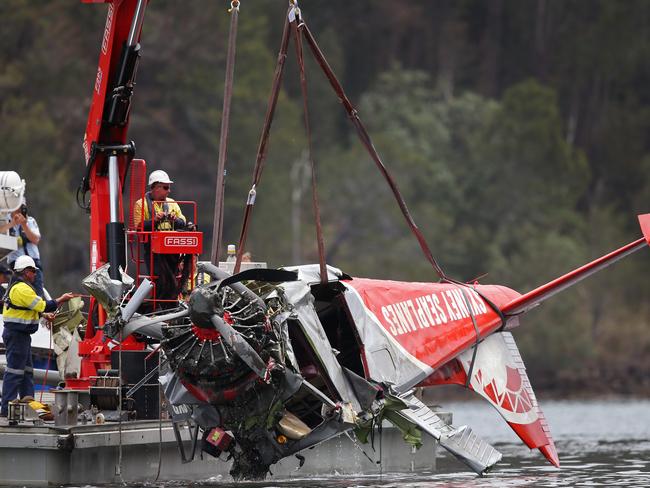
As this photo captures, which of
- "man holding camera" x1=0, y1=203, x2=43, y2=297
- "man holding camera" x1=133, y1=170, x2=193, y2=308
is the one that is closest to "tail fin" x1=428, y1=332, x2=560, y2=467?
"man holding camera" x1=133, y1=170, x2=193, y2=308

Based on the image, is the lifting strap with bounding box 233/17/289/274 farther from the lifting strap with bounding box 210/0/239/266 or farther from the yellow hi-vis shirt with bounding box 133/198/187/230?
the yellow hi-vis shirt with bounding box 133/198/187/230

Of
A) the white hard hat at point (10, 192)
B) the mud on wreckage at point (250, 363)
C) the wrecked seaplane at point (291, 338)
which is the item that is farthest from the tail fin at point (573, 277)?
the white hard hat at point (10, 192)

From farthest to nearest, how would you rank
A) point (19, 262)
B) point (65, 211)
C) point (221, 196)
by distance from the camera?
1. point (65, 211)
2. point (19, 262)
3. point (221, 196)

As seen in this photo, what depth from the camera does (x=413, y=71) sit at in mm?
74812

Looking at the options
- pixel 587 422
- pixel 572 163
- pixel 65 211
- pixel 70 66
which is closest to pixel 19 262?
pixel 587 422

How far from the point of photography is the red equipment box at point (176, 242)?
1727 cm

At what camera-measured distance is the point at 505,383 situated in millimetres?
18219

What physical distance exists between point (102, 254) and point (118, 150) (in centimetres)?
132

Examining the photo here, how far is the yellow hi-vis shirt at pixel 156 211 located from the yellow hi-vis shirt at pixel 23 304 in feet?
4.84

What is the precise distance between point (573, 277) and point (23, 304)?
6581mm

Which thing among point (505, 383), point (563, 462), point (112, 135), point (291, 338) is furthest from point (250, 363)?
point (563, 462)

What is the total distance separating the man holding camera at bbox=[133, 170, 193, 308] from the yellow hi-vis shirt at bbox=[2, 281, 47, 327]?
4.47 feet

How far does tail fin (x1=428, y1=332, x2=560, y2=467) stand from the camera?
17828 millimetres

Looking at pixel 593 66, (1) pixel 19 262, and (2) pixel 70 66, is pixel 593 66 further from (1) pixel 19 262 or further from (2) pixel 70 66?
(1) pixel 19 262
